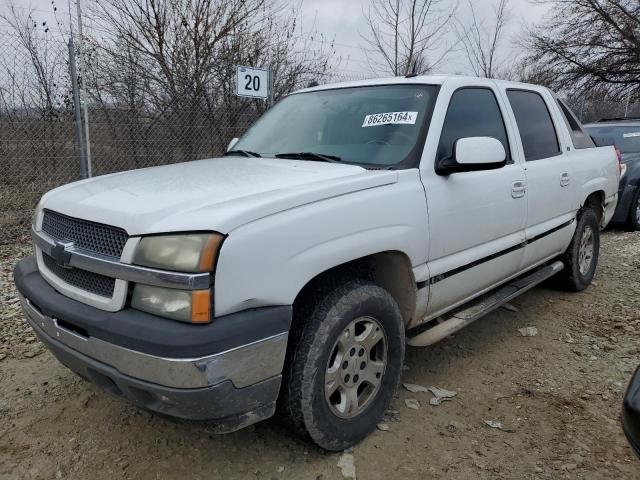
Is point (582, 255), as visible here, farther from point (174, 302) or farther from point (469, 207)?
point (174, 302)

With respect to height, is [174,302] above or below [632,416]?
above

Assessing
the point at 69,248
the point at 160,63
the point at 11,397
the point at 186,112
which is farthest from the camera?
the point at 160,63

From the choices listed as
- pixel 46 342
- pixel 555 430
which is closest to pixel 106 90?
pixel 46 342

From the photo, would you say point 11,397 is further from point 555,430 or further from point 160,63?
point 160,63

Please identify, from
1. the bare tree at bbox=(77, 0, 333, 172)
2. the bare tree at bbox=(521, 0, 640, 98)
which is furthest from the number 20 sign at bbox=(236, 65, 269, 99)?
the bare tree at bbox=(521, 0, 640, 98)

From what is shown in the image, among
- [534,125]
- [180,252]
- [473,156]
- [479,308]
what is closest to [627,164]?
[534,125]

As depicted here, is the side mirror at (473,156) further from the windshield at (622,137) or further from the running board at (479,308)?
the windshield at (622,137)

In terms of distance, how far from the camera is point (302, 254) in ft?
6.96

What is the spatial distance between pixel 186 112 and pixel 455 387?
19.9 ft

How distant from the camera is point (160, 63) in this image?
853 centimetres

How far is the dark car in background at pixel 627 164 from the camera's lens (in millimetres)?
7457

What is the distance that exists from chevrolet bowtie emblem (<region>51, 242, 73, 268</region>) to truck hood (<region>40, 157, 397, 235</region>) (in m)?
0.14

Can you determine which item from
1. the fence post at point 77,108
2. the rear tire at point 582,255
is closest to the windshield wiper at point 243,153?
the rear tire at point 582,255

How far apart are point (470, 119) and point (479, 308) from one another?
1.19m
